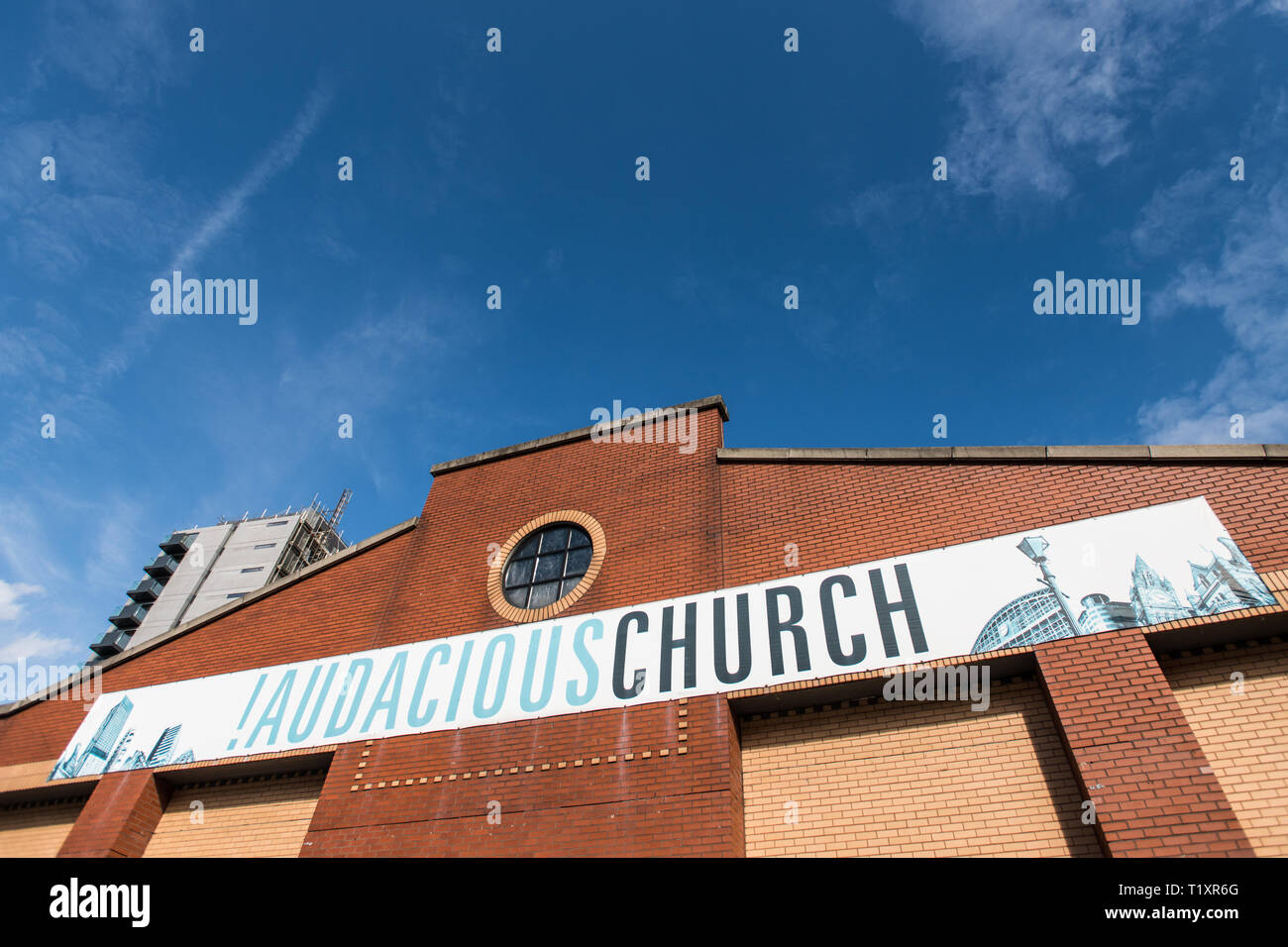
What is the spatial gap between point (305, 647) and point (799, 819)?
7.28m

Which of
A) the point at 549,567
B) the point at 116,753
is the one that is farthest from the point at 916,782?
the point at 116,753

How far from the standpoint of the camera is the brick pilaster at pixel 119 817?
924cm

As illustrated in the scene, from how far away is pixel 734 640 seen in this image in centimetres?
773

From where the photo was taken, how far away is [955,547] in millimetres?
7461

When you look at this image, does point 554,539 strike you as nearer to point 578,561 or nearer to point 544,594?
point 578,561

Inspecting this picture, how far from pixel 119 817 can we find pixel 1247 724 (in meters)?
12.6

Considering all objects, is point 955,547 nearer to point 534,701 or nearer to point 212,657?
point 534,701

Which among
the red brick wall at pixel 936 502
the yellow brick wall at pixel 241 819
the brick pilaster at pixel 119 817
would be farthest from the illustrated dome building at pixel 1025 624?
the brick pilaster at pixel 119 817

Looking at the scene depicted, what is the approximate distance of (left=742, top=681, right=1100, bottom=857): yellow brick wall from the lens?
6137 millimetres

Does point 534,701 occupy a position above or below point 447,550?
below

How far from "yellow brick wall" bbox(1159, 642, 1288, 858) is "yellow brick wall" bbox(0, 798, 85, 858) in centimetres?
1389

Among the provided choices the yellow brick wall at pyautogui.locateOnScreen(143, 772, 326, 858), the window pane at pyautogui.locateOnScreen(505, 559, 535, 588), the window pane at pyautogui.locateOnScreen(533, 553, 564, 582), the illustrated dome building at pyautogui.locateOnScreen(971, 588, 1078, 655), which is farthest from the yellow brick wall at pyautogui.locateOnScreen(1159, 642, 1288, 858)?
the yellow brick wall at pyautogui.locateOnScreen(143, 772, 326, 858)

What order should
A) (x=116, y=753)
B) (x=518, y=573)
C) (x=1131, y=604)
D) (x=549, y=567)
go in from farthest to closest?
1. (x=116, y=753)
2. (x=518, y=573)
3. (x=549, y=567)
4. (x=1131, y=604)
